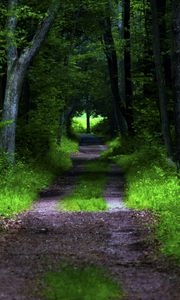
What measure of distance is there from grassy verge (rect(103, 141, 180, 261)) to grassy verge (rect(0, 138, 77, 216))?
282 centimetres

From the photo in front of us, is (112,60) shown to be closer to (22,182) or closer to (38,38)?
(38,38)

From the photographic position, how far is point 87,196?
53.3 feet

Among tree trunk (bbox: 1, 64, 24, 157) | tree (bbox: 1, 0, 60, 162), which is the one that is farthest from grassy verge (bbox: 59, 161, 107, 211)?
tree (bbox: 1, 0, 60, 162)

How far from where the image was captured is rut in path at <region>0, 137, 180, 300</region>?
23.5ft

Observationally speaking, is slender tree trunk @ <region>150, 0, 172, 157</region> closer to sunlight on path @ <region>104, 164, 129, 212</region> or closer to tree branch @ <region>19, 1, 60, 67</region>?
sunlight on path @ <region>104, 164, 129, 212</region>

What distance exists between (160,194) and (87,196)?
2.33m

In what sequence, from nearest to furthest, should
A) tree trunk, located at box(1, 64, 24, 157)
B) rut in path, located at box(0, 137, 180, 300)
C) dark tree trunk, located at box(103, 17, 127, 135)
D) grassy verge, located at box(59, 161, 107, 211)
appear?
rut in path, located at box(0, 137, 180, 300), grassy verge, located at box(59, 161, 107, 211), tree trunk, located at box(1, 64, 24, 157), dark tree trunk, located at box(103, 17, 127, 135)

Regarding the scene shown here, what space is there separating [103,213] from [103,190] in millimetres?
4740

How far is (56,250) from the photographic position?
942 centimetres

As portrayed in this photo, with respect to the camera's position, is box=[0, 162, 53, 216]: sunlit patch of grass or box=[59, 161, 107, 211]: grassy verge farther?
box=[59, 161, 107, 211]: grassy verge

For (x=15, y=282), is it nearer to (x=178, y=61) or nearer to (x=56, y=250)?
(x=56, y=250)

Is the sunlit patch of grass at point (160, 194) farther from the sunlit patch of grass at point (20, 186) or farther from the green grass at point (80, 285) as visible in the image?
the sunlit patch of grass at point (20, 186)

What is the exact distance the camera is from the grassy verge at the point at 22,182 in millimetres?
14125

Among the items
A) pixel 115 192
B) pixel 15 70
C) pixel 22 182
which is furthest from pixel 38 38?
pixel 115 192
